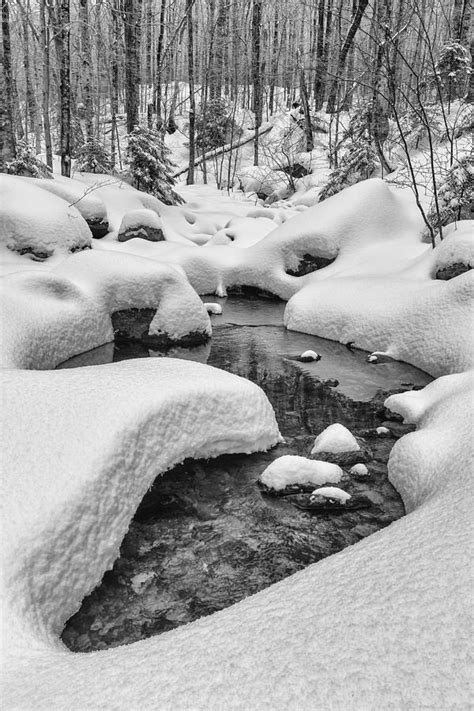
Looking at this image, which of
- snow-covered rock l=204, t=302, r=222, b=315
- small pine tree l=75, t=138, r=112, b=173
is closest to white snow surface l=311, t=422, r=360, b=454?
snow-covered rock l=204, t=302, r=222, b=315

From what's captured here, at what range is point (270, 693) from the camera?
120 cm

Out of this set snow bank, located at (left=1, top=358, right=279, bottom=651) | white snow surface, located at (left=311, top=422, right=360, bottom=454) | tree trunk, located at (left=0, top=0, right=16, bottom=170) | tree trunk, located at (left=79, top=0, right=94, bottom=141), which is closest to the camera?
snow bank, located at (left=1, top=358, right=279, bottom=651)

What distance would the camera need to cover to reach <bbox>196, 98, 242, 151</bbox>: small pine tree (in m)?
20.4

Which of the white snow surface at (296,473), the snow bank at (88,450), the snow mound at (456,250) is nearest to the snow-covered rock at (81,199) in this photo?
the snow mound at (456,250)

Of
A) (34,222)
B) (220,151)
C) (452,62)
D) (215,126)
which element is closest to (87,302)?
(34,222)

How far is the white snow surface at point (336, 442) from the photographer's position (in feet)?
12.4

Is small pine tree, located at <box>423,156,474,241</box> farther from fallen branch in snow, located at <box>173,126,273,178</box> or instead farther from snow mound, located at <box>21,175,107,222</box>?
fallen branch in snow, located at <box>173,126,273,178</box>

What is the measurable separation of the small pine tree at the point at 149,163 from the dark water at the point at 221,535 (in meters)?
9.95

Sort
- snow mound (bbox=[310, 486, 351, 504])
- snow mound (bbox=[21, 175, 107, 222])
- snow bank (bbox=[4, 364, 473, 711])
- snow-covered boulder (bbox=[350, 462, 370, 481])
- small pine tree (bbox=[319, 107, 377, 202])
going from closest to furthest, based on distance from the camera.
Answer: snow bank (bbox=[4, 364, 473, 711]), snow mound (bbox=[310, 486, 351, 504]), snow-covered boulder (bbox=[350, 462, 370, 481]), snow mound (bbox=[21, 175, 107, 222]), small pine tree (bbox=[319, 107, 377, 202])

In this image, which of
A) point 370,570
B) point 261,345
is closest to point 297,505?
point 370,570

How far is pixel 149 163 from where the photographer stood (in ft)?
42.3

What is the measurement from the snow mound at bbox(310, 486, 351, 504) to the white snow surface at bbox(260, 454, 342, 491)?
13 centimetres

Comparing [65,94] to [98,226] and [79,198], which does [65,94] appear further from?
[98,226]

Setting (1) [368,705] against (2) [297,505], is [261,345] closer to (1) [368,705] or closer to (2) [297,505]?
(2) [297,505]
